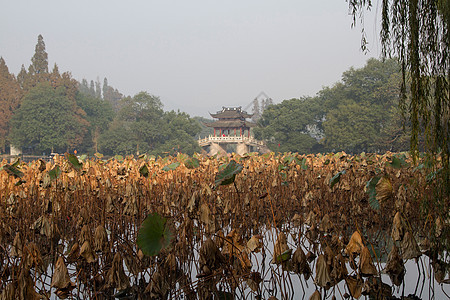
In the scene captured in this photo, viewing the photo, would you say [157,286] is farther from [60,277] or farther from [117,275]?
[60,277]

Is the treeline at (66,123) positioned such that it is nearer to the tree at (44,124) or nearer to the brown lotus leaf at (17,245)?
the tree at (44,124)

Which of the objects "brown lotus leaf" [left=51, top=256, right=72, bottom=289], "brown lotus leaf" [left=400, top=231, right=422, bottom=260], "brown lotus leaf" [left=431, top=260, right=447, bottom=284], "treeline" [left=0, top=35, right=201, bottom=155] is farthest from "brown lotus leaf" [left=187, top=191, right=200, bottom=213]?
"treeline" [left=0, top=35, right=201, bottom=155]

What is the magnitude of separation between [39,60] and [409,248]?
35.9m

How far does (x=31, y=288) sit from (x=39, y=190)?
385cm

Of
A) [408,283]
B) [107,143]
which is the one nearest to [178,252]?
[408,283]

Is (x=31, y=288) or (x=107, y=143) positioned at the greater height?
(x=107, y=143)

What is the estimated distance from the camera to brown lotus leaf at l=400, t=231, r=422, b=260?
2.28m

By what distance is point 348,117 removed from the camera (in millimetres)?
25438

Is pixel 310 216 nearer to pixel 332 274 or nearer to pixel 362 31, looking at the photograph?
pixel 332 274

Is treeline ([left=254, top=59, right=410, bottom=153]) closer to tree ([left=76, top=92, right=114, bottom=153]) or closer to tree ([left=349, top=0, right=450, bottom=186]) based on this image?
tree ([left=76, top=92, right=114, bottom=153])

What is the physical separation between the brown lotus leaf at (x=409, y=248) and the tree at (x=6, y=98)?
101 feet

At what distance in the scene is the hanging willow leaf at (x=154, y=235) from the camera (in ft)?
7.45

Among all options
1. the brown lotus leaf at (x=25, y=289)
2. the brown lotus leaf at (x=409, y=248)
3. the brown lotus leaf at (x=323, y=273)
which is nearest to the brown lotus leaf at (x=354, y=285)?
the brown lotus leaf at (x=323, y=273)

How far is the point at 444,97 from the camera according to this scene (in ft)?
7.25
